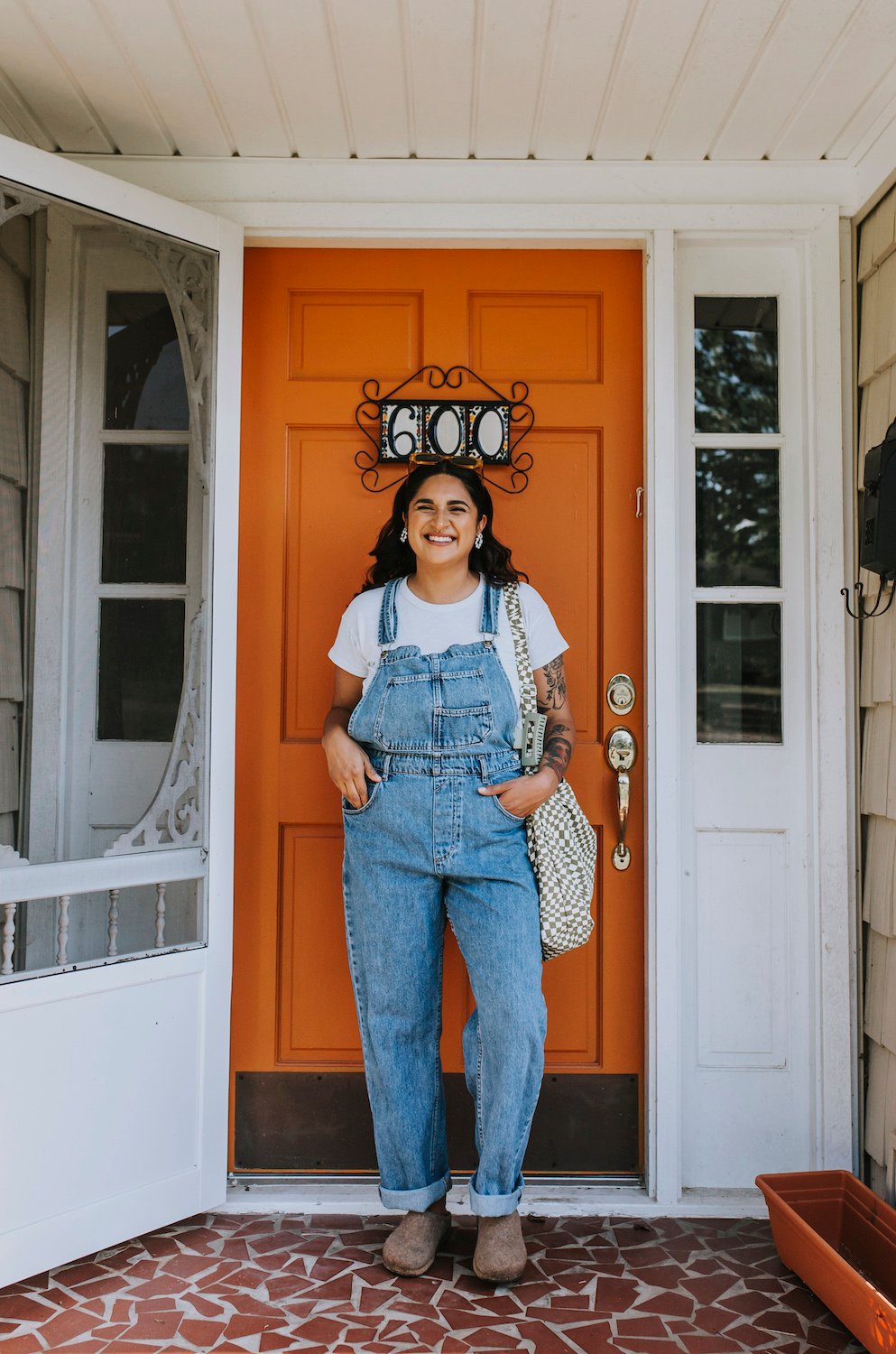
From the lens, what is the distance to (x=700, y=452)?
2500mm

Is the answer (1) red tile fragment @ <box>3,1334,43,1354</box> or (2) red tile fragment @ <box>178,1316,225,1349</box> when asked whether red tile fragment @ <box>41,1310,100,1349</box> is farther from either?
(2) red tile fragment @ <box>178,1316,225,1349</box>

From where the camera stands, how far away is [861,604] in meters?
2.38

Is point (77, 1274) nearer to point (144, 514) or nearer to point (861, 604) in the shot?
point (144, 514)

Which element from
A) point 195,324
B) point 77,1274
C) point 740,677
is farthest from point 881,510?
point 77,1274

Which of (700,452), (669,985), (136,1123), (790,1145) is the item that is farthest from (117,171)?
(790,1145)

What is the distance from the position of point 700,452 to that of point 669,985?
1.35m

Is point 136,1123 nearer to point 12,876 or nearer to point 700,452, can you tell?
point 12,876

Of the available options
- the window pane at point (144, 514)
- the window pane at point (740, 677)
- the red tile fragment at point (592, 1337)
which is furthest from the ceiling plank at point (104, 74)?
the red tile fragment at point (592, 1337)

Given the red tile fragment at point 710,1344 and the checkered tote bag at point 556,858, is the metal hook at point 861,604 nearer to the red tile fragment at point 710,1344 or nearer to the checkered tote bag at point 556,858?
the checkered tote bag at point 556,858

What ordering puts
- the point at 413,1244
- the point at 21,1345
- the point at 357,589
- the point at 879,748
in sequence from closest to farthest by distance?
the point at 21,1345 → the point at 413,1244 → the point at 879,748 → the point at 357,589

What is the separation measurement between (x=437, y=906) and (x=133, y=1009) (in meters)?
0.74

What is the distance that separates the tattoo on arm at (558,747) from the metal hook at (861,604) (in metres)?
0.78

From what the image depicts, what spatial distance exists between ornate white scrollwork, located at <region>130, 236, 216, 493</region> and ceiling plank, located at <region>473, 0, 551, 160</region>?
2.44 feet

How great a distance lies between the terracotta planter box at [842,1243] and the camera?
1761 millimetres
